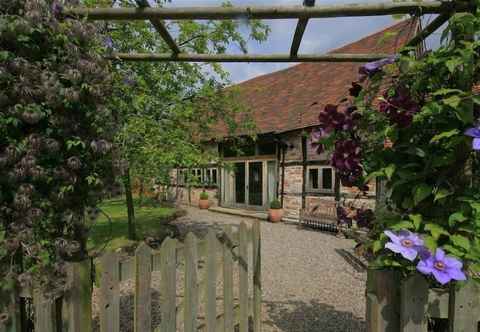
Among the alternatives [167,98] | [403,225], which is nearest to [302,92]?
[167,98]

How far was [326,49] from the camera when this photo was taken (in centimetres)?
240

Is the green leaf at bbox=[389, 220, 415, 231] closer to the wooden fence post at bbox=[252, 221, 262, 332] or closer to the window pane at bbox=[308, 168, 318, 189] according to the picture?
the wooden fence post at bbox=[252, 221, 262, 332]

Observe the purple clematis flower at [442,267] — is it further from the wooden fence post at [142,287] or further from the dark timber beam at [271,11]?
the wooden fence post at [142,287]

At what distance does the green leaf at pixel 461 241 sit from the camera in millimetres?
1229

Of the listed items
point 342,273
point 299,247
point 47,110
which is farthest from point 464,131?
point 299,247

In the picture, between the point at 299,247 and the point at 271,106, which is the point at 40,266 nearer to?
the point at 299,247

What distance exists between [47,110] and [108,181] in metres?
0.50

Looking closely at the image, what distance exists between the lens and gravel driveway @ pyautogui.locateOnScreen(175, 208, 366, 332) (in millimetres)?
3541

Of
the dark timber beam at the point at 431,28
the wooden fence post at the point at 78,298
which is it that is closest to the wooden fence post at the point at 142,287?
the wooden fence post at the point at 78,298

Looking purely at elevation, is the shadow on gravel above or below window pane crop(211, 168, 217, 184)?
below

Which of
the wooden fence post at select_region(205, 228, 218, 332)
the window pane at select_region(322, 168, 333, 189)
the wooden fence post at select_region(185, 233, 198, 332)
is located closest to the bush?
the window pane at select_region(322, 168, 333, 189)

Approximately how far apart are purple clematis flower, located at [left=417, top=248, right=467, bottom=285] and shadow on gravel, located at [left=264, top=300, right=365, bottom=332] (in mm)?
2471

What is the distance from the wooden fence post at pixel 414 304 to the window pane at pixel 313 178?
350 inches

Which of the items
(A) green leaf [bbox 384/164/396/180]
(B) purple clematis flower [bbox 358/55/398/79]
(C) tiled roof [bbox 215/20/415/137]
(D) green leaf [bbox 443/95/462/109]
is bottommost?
(A) green leaf [bbox 384/164/396/180]
